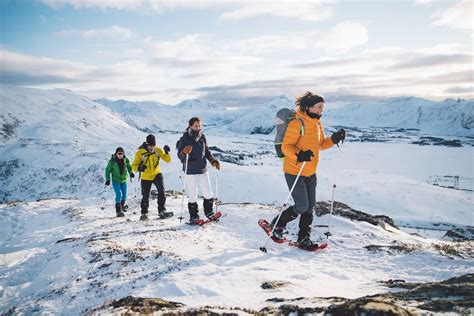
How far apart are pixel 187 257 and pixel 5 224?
10727 mm

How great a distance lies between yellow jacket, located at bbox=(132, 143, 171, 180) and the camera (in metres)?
10.9

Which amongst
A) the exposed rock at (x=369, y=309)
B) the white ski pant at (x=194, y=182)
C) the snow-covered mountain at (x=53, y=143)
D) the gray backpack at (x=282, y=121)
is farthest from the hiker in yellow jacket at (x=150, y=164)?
the snow-covered mountain at (x=53, y=143)

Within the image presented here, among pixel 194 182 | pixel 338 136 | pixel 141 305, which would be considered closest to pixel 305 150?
pixel 338 136

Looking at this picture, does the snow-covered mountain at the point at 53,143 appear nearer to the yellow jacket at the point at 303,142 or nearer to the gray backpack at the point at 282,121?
the gray backpack at the point at 282,121

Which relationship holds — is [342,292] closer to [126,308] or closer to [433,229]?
[126,308]

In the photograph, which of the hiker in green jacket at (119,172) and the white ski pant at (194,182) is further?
the hiker in green jacket at (119,172)

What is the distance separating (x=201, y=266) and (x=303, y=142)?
3327 millimetres

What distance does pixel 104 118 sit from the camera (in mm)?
92625

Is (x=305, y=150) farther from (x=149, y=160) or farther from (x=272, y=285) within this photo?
(x=149, y=160)

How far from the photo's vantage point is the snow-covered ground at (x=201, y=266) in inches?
184

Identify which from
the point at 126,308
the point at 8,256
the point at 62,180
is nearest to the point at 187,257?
the point at 126,308

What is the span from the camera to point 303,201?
7.03 meters

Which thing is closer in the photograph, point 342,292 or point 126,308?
point 126,308

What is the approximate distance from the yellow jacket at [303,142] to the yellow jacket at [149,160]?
5287 mm
